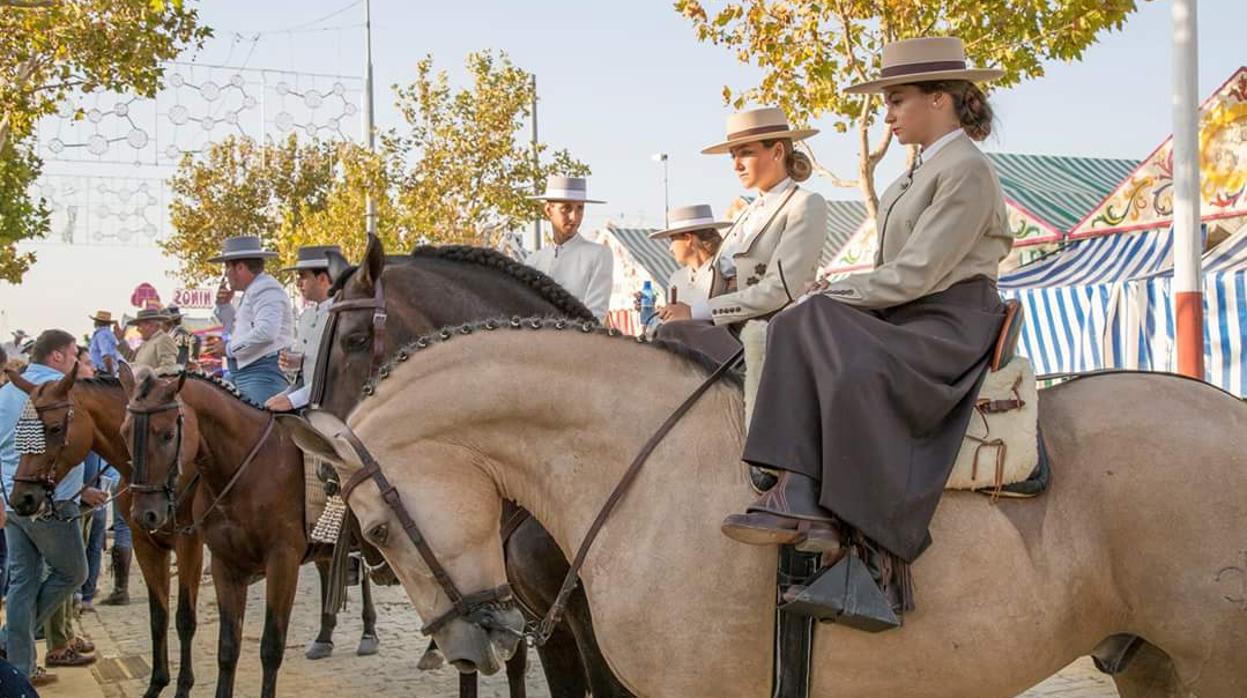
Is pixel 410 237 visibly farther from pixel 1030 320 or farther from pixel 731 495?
pixel 731 495

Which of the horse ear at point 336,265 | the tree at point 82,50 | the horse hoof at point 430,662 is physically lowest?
the horse hoof at point 430,662

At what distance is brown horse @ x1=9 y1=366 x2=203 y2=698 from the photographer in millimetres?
7641

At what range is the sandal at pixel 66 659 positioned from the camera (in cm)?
900

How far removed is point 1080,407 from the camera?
12.1ft

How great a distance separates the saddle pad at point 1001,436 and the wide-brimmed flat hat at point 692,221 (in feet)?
16.8

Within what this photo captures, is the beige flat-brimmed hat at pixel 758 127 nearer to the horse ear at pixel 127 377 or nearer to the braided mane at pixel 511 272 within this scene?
the braided mane at pixel 511 272

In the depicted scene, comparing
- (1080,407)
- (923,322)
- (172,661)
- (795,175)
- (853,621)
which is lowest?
(172,661)

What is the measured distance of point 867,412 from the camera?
3.32m

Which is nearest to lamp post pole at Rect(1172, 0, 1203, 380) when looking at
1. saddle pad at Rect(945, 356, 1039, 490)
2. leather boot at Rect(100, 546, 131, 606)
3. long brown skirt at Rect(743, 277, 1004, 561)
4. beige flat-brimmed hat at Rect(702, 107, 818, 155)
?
beige flat-brimmed hat at Rect(702, 107, 818, 155)

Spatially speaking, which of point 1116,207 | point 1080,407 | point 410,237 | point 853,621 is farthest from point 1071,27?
point 410,237

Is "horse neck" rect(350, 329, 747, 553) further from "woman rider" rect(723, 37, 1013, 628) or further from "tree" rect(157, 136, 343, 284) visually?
"tree" rect(157, 136, 343, 284)

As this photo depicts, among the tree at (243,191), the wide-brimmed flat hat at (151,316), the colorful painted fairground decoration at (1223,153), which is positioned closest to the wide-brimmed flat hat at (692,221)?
the colorful painted fairground decoration at (1223,153)

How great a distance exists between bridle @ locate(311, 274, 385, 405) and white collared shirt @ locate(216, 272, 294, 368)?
12.4ft

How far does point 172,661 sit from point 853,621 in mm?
7234
